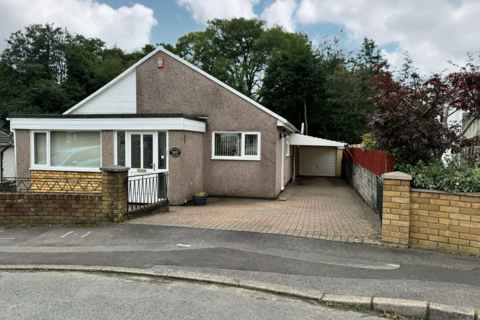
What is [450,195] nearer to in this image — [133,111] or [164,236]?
[164,236]

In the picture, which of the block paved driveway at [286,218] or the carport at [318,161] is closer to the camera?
the block paved driveway at [286,218]

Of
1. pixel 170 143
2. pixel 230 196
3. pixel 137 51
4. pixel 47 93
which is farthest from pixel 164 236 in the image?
pixel 137 51

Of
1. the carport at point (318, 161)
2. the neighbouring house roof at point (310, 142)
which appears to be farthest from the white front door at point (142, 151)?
the carport at point (318, 161)

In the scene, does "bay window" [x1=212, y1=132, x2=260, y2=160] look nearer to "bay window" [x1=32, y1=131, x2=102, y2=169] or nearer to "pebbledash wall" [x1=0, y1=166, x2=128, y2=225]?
"bay window" [x1=32, y1=131, x2=102, y2=169]

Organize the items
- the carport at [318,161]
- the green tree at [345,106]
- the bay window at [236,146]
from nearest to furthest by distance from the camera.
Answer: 1. the bay window at [236,146]
2. the carport at [318,161]
3. the green tree at [345,106]

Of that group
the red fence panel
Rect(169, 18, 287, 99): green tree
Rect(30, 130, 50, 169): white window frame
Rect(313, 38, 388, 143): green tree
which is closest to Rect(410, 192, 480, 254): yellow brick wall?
the red fence panel

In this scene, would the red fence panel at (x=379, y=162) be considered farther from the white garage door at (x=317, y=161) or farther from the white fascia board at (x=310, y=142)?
the white garage door at (x=317, y=161)

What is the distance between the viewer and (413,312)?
396cm

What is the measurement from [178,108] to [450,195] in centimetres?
953

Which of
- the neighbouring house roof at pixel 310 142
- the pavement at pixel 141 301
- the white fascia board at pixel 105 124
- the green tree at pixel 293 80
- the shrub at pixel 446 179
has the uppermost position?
the green tree at pixel 293 80

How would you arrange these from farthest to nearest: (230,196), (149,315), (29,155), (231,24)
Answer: (231,24)
(230,196)
(29,155)
(149,315)

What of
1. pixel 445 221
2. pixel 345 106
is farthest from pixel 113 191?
pixel 345 106

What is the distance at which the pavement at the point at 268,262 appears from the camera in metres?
4.38

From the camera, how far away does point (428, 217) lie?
19.9ft
